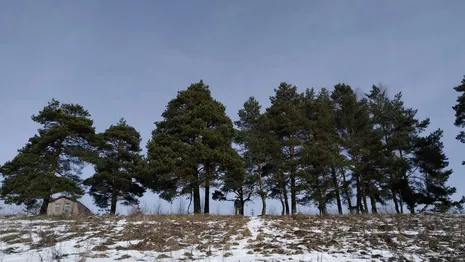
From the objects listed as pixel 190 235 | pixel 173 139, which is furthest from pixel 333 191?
pixel 190 235

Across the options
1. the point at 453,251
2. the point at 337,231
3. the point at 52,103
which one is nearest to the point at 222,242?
the point at 337,231

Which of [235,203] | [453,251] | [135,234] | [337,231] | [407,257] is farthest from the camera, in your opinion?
[235,203]

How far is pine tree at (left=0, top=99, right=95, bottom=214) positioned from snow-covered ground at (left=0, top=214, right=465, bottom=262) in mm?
10846

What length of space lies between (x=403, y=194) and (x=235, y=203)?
519 inches

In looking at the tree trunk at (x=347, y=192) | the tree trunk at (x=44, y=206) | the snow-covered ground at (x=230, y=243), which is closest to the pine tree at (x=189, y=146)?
the tree trunk at (x=44, y=206)

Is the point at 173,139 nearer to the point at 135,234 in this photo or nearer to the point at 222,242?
the point at 135,234

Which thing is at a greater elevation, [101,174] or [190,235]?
[101,174]

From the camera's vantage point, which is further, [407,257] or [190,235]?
[190,235]

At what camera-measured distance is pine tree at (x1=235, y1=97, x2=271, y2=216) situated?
24.4 meters

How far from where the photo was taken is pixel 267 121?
25.8 meters

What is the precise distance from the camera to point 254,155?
24438 mm

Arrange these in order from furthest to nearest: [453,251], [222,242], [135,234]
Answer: [135,234]
[222,242]
[453,251]

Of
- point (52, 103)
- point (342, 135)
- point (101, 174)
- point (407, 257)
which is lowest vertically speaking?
point (407, 257)

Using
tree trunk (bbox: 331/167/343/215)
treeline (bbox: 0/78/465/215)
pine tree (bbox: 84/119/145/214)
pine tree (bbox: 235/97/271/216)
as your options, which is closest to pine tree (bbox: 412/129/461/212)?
treeline (bbox: 0/78/465/215)
